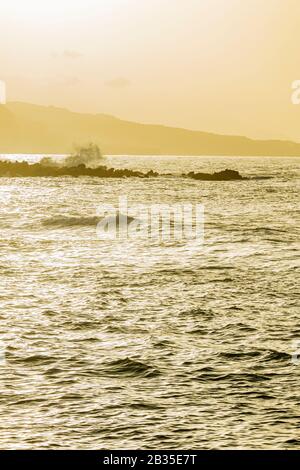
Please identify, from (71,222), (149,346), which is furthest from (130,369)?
(71,222)

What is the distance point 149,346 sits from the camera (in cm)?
2003

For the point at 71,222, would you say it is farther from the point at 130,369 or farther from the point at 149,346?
the point at 130,369

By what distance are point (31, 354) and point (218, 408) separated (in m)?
6.02

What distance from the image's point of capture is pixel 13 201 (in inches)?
3118

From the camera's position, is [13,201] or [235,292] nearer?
[235,292]

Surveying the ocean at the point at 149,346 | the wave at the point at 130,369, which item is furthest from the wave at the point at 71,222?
the wave at the point at 130,369

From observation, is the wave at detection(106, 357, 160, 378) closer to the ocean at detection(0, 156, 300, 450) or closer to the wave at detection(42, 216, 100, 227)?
the ocean at detection(0, 156, 300, 450)

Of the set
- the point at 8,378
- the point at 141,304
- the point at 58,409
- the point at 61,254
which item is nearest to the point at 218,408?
the point at 58,409

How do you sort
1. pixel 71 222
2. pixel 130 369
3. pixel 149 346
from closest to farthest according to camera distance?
pixel 130 369, pixel 149 346, pixel 71 222

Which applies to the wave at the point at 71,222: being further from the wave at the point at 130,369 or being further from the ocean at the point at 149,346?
the wave at the point at 130,369

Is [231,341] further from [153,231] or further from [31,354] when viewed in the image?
[153,231]

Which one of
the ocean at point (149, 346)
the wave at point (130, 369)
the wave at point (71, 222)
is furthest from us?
the wave at point (71, 222)

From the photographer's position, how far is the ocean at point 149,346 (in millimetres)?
13922

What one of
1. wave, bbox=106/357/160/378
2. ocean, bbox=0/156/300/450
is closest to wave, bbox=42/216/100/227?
ocean, bbox=0/156/300/450
